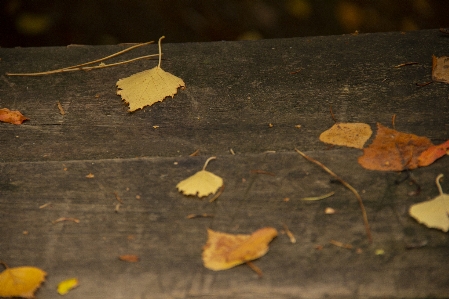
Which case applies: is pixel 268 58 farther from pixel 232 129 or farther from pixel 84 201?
pixel 84 201

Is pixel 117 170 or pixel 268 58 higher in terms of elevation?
pixel 268 58

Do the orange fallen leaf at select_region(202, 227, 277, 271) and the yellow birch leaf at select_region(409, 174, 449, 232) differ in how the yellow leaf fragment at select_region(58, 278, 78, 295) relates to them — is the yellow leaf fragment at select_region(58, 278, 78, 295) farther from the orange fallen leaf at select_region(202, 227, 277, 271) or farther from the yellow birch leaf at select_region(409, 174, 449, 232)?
the yellow birch leaf at select_region(409, 174, 449, 232)

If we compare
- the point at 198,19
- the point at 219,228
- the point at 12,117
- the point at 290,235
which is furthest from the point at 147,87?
the point at 198,19

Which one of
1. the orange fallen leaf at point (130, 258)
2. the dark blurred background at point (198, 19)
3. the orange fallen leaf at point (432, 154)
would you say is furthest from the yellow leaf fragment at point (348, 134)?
the dark blurred background at point (198, 19)

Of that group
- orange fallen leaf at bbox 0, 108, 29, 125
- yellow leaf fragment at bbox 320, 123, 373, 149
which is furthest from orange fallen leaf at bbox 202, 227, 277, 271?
orange fallen leaf at bbox 0, 108, 29, 125

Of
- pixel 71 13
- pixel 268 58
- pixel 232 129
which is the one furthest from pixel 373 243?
pixel 71 13

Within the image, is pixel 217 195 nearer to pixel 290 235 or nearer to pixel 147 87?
pixel 290 235

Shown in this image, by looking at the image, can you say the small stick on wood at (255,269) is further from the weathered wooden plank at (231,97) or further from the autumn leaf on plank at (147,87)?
the autumn leaf on plank at (147,87)
